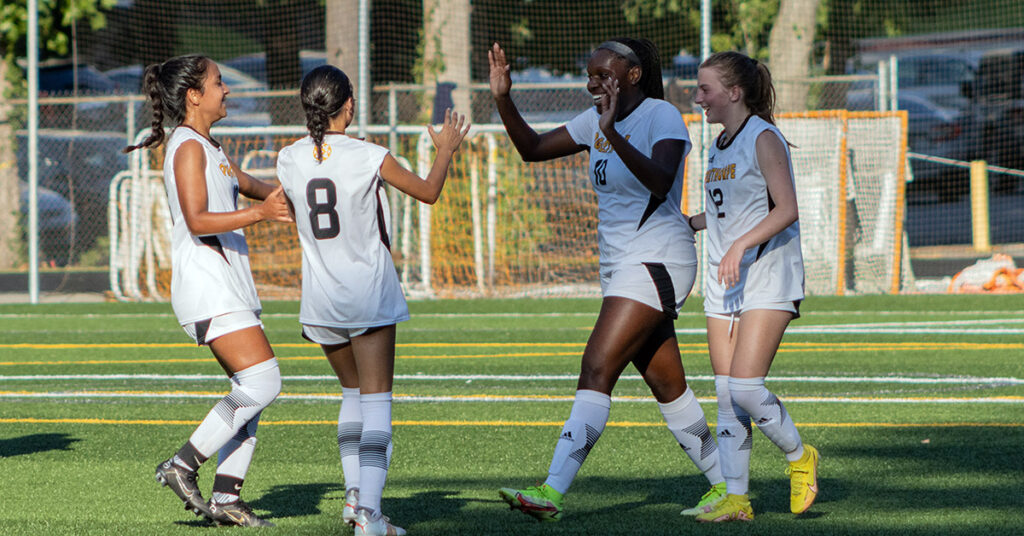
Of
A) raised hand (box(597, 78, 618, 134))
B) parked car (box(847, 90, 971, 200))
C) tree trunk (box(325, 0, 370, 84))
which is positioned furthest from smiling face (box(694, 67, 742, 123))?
parked car (box(847, 90, 971, 200))

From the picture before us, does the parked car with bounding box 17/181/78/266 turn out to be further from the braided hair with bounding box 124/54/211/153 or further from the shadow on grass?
the braided hair with bounding box 124/54/211/153

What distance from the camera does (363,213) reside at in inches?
195

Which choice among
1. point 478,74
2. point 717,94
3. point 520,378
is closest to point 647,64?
point 717,94

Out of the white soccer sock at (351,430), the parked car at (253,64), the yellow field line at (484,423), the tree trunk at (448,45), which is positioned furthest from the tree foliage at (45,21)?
the white soccer sock at (351,430)

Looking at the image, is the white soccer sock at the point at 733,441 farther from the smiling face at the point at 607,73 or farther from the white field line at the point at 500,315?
the white field line at the point at 500,315

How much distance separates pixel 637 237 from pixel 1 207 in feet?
60.1

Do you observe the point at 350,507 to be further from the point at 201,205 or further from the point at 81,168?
the point at 81,168

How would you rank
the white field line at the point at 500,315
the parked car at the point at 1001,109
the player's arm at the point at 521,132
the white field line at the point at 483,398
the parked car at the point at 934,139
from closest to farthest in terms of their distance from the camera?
the player's arm at the point at 521,132
the white field line at the point at 483,398
the white field line at the point at 500,315
the parked car at the point at 934,139
the parked car at the point at 1001,109

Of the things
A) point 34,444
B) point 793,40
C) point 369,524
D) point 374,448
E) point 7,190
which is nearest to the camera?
point 369,524

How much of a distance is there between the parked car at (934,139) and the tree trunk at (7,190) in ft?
46.9

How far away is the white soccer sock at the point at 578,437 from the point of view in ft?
16.9

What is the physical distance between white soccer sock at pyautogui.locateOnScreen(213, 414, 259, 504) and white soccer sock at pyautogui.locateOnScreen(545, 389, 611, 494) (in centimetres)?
119

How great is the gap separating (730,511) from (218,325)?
2110 mm

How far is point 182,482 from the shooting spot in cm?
512
